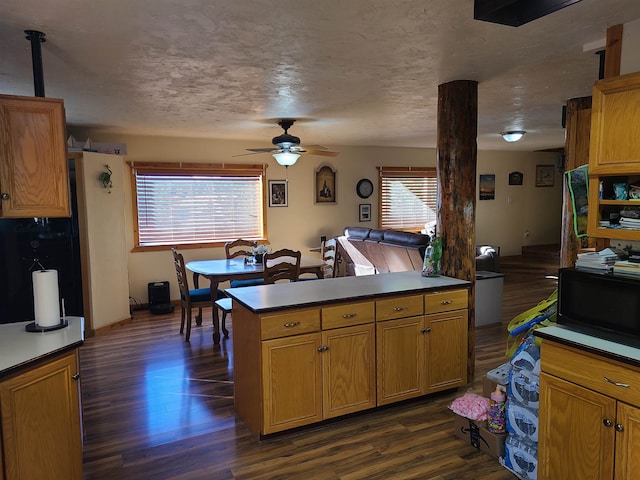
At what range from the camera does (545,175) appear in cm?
1018

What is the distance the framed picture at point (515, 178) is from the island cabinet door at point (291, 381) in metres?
8.29

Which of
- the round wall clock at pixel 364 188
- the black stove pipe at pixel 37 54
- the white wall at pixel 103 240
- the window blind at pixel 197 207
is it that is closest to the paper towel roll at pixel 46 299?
the black stove pipe at pixel 37 54

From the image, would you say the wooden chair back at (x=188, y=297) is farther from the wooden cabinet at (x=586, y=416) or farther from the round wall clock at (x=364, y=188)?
the round wall clock at (x=364, y=188)

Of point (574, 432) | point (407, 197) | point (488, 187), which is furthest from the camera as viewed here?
point (488, 187)

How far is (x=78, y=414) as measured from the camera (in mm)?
2229

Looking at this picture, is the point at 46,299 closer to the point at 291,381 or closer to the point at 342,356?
the point at 291,381

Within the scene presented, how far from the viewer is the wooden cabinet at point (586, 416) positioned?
187cm

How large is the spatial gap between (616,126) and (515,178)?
816cm

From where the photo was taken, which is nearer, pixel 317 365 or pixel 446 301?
pixel 317 365

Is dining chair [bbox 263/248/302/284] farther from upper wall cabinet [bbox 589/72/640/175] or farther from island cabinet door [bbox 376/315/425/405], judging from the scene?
upper wall cabinet [bbox 589/72/640/175]

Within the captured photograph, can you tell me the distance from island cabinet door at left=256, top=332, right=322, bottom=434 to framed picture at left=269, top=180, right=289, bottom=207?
14.9 ft

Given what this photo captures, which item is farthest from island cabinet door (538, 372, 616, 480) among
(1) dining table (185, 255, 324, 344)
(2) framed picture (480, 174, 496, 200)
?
(2) framed picture (480, 174, 496, 200)

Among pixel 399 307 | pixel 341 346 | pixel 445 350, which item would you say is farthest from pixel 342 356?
pixel 445 350

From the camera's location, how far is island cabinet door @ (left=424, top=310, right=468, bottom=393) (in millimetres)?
3297
